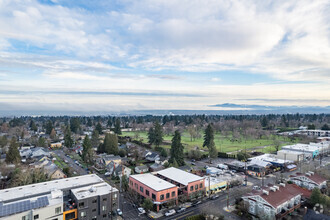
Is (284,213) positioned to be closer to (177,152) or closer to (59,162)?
(177,152)

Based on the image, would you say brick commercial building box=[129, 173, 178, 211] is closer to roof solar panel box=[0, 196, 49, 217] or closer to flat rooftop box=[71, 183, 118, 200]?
flat rooftop box=[71, 183, 118, 200]

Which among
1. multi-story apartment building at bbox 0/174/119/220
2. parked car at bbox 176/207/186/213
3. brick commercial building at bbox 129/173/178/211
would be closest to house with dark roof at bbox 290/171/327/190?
parked car at bbox 176/207/186/213

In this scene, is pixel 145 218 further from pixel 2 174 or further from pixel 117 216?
pixel 2 174

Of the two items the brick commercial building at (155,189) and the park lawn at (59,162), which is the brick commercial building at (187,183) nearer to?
the brick commercial building at (155,189)

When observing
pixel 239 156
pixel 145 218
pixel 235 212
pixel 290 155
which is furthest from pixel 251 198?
pixel 290 155

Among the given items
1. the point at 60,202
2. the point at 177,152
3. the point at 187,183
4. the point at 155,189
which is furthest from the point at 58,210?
the point at 177,152

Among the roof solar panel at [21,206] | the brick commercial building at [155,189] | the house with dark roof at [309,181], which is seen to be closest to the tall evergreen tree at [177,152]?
the brick commercial building at [155,189]

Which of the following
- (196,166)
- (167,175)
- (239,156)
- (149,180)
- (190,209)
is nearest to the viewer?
(190,209)
